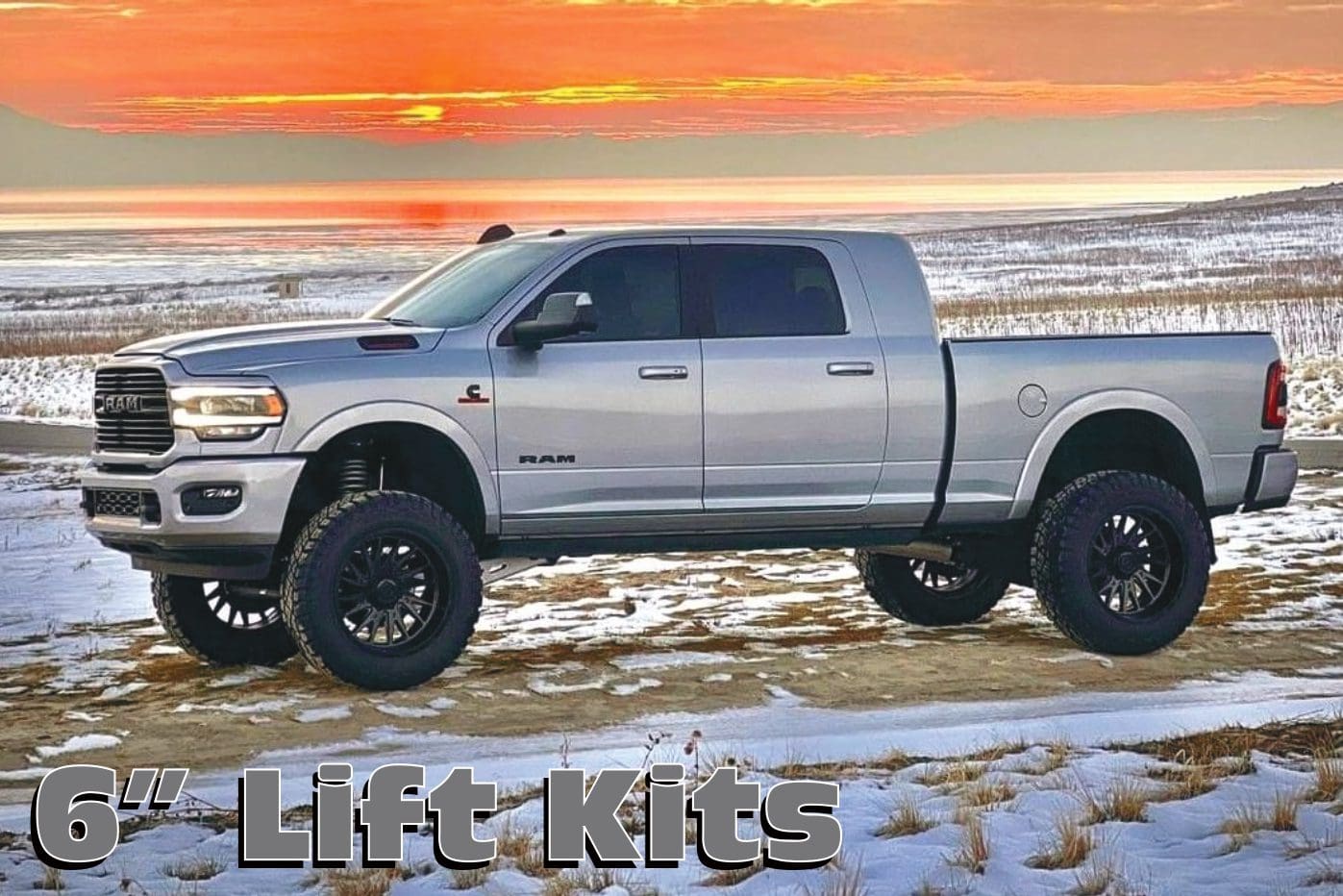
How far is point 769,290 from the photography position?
1155 cm

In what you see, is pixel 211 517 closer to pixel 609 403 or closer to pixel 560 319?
pixel 560 319

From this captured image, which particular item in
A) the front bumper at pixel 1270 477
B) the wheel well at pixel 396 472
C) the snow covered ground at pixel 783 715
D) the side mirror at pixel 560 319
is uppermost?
the side mirror at pixel 560 319

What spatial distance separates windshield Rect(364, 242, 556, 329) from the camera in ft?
36.8

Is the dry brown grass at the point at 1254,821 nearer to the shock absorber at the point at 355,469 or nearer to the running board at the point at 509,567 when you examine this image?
the running board at the point at 509,567

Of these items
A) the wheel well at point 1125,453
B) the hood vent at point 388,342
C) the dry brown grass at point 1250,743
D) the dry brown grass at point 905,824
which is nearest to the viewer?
the dry brown grass at point 905,824

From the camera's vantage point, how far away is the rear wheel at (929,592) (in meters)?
13.1

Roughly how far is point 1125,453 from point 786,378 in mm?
2240

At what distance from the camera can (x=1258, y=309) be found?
43.5 meters

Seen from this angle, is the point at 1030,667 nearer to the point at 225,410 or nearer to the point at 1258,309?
the point at 225,410

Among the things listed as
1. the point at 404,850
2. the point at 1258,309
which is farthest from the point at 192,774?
the point at 1258,309

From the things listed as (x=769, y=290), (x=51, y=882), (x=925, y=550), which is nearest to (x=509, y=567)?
(x=769, y=290)

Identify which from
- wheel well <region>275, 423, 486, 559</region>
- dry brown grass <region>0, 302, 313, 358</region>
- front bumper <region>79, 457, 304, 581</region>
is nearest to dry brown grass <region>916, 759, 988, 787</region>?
wheel well <region>275, 423, 486, 559</region>

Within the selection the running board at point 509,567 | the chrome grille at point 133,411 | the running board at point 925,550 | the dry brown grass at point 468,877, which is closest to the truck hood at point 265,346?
the chrome grille at point 133,411

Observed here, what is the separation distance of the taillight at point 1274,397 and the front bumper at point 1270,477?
0.14 metres
